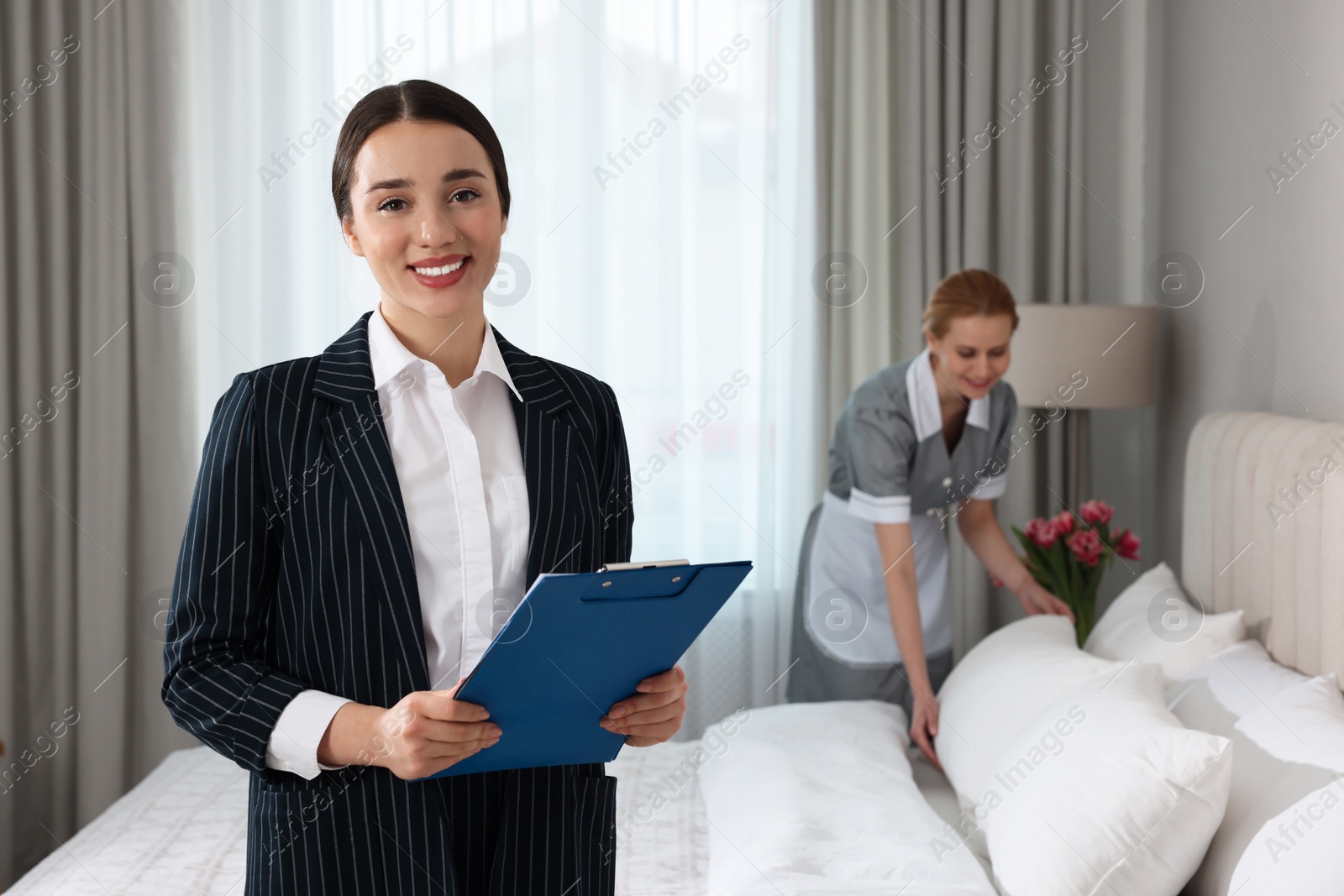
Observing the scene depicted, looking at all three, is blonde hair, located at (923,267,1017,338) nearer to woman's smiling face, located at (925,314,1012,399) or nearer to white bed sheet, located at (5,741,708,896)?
woman's smiling face, located at (925,314,1012,399)

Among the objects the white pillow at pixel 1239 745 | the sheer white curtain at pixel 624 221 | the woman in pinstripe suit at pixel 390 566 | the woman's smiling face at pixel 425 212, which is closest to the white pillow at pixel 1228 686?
the white pillow at pixel 1239 745

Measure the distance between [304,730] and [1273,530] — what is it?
5.38 feet

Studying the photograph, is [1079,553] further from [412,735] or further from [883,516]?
[412,735]

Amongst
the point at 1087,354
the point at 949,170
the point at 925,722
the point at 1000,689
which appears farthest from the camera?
the point at 949,170

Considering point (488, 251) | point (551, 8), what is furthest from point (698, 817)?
point (551, 8)

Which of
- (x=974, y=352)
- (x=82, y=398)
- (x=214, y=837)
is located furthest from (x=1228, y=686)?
(x=82, y=398)

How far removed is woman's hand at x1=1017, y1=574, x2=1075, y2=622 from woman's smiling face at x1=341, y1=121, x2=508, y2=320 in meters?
1.78

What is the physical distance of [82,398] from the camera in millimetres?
2938

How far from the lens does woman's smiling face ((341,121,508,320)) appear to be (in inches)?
35.7

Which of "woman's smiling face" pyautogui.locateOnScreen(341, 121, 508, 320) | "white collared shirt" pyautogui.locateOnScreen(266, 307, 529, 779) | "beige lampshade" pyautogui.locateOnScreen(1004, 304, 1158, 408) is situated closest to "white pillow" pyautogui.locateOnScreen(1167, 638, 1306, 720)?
"beige lampshade" pyautogui.locateOnScreen(1004, 304, 1158, 408)

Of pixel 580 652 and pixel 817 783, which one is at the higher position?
pixel 580 652

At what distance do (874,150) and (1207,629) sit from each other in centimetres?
172

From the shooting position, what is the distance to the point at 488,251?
0.94 metres

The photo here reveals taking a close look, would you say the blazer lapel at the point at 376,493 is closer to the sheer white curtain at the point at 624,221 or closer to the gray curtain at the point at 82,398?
the sheer white curtain at the point at 624,221
